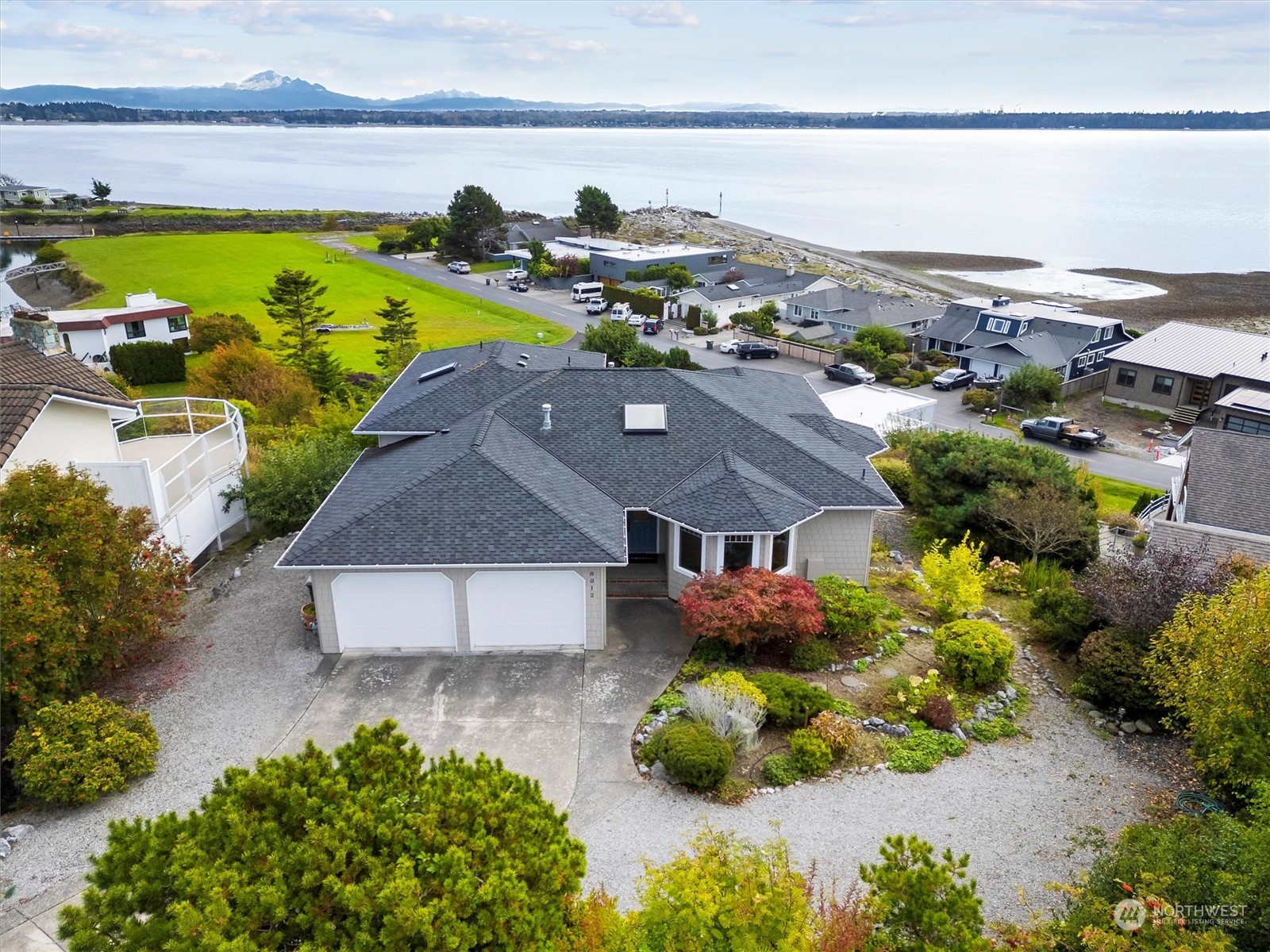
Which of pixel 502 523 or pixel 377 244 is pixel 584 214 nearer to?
pixel 377 244

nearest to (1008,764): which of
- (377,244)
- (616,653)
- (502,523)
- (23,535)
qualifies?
(616,653)

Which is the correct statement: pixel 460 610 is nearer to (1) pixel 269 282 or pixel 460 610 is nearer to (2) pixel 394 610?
(2) pixel 394 610

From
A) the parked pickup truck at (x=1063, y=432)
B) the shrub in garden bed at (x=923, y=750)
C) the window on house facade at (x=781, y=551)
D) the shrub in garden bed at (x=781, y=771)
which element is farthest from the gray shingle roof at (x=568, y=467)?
the parked pickup truck at (x=1063, y=432)

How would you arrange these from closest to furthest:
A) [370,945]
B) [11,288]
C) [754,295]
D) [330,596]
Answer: [370,945], [330,596], [754,295], [11,288]

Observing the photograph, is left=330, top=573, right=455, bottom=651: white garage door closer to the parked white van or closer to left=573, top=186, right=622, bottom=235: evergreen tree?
the parked white van

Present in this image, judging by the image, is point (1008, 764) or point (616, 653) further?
point (616, 653)

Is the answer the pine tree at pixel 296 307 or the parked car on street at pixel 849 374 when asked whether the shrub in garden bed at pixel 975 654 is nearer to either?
the parked car on street at pixel 849 374
